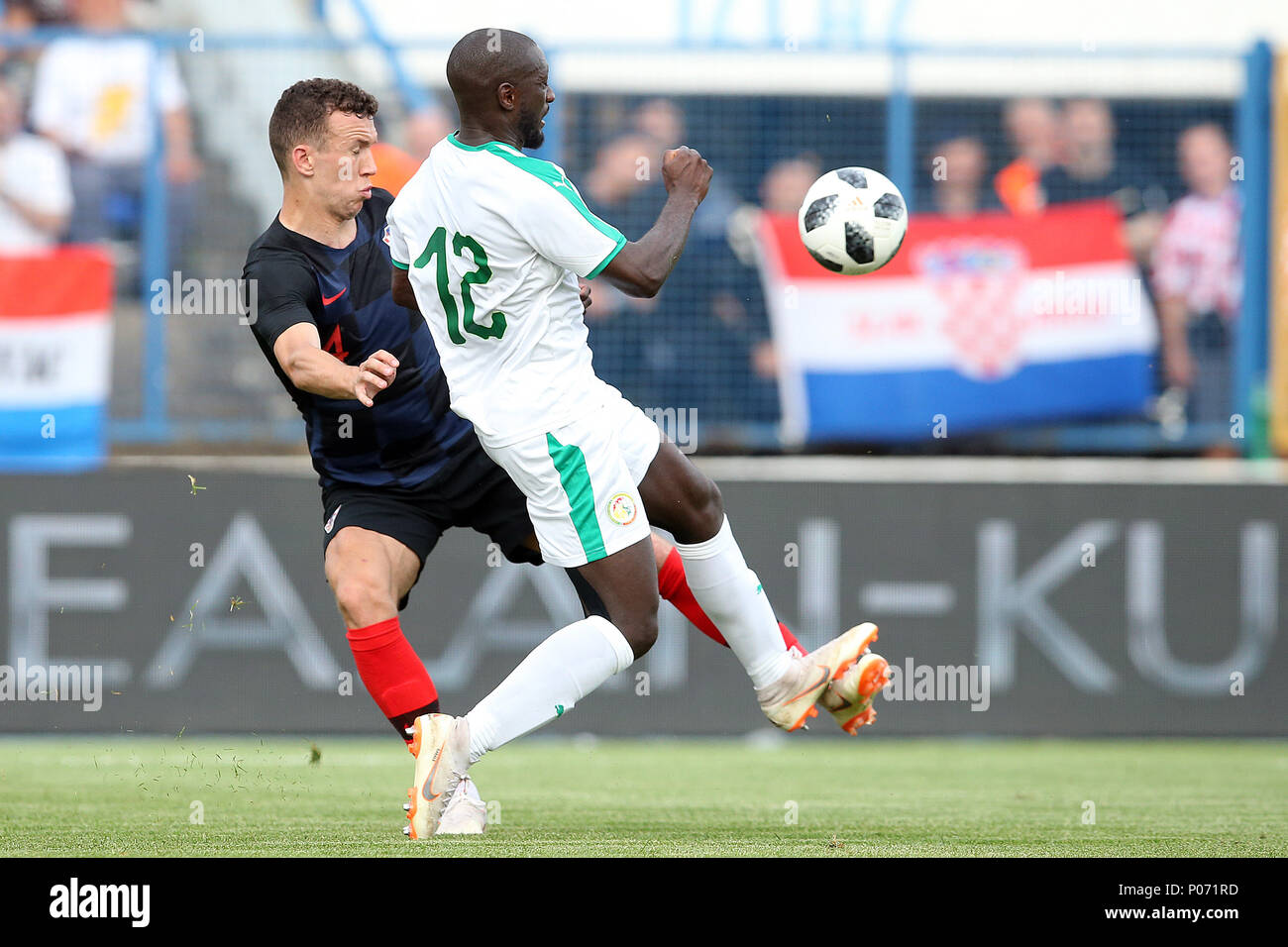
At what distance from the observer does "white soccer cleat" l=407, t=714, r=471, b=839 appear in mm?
4832

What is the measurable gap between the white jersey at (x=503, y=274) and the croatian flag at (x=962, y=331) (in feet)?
14.3

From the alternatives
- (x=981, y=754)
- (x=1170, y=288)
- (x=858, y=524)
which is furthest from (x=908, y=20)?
(x=981, y=754)

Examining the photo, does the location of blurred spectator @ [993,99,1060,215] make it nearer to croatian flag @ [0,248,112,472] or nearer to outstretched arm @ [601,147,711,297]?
croatian flag @ [0,248,112,472]

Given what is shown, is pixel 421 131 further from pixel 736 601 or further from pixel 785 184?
pixel 736 601

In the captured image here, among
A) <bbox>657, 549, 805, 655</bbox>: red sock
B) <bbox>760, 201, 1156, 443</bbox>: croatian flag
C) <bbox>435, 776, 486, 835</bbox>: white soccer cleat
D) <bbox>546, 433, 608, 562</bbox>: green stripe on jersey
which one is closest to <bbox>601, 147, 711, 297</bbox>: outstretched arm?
<bbox>546, 433, 608, 562</bbox>: green stripe on jersey

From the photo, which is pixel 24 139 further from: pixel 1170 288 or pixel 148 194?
pixel 1170 288

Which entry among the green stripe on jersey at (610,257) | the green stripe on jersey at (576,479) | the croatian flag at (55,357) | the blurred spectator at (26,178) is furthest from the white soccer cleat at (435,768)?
the blurred spectator at (26,178)

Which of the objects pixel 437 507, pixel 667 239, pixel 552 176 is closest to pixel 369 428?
pixel 437 507

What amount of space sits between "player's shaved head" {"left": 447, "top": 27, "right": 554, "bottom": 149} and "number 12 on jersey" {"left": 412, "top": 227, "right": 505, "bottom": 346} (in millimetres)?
298

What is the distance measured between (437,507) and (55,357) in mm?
4461

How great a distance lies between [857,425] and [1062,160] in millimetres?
1741

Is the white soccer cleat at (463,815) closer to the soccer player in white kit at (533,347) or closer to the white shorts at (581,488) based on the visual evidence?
the soccer player in white kit at (533,347)

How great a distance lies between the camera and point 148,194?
939cm

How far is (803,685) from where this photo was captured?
17.3 feet
